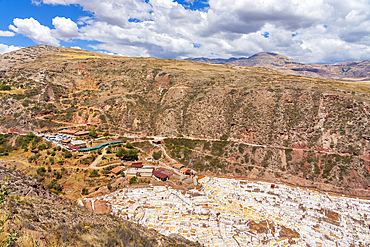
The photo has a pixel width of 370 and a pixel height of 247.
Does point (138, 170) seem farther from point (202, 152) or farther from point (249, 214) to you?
point (249, 214)

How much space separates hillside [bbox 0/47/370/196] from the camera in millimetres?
48094

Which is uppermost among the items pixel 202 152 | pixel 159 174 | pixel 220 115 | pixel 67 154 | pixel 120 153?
pixel 220 115

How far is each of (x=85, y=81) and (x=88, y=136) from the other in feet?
133

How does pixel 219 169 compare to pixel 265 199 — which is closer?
pixel 265 199

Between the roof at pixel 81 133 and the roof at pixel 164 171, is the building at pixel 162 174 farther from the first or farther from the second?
the roof at pixel 81 133

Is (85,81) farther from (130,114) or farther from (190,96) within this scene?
(190,96)

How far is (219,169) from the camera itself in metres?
52.8

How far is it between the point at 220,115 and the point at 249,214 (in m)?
36.4

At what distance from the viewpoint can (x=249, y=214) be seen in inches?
1480

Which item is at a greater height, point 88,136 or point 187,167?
point 88,136

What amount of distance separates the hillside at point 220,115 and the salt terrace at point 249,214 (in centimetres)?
595

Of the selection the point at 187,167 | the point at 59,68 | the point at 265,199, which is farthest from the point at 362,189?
the point at 59,68

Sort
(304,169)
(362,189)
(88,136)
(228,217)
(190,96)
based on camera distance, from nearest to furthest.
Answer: (228,217) < (362,189) < (304,169) < (88,136) < (190,96)

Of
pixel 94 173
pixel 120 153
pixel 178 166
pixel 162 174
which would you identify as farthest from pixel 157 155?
pixel 94 173
